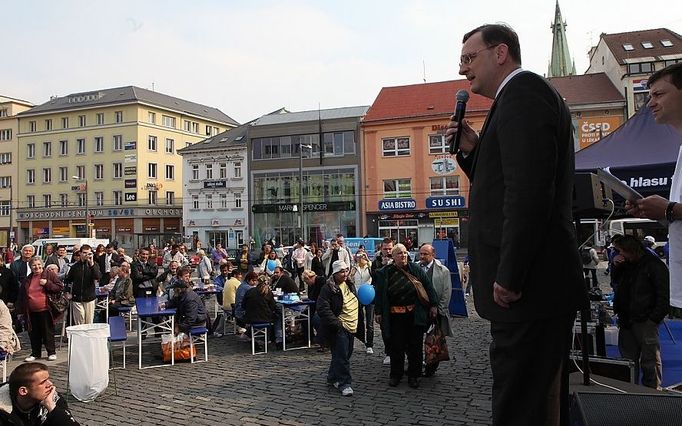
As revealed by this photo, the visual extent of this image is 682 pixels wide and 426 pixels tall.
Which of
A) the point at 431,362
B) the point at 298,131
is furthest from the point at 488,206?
the point at 298,131

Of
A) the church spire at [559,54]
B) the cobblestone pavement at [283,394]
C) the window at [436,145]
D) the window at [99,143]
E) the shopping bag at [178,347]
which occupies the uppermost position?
the church spire at [559,54]

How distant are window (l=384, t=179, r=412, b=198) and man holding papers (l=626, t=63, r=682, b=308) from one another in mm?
40958

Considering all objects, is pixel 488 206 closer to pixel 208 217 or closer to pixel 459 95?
pixel 459 95

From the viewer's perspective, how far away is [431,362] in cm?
726

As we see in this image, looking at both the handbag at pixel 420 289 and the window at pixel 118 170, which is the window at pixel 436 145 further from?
the handbag at pixel 420 289

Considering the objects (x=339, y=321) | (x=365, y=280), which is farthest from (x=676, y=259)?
(x=365, y=280)

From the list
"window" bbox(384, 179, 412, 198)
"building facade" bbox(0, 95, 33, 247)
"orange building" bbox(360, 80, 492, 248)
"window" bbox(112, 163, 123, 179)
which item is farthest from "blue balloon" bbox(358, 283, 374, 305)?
"building facade" bbox(0, 95, 33, 247)

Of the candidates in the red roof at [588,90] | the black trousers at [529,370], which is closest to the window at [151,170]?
the red roof at [588,90]

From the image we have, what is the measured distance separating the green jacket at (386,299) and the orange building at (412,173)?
34348 mm

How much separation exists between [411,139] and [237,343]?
35.3 metres

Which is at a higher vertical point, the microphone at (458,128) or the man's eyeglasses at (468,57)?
the man's eyeglasses at (468,57)

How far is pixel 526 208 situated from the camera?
1.89 metres

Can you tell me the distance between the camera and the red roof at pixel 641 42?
4206 cm

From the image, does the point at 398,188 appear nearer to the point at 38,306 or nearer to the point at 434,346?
the point at 38,306
